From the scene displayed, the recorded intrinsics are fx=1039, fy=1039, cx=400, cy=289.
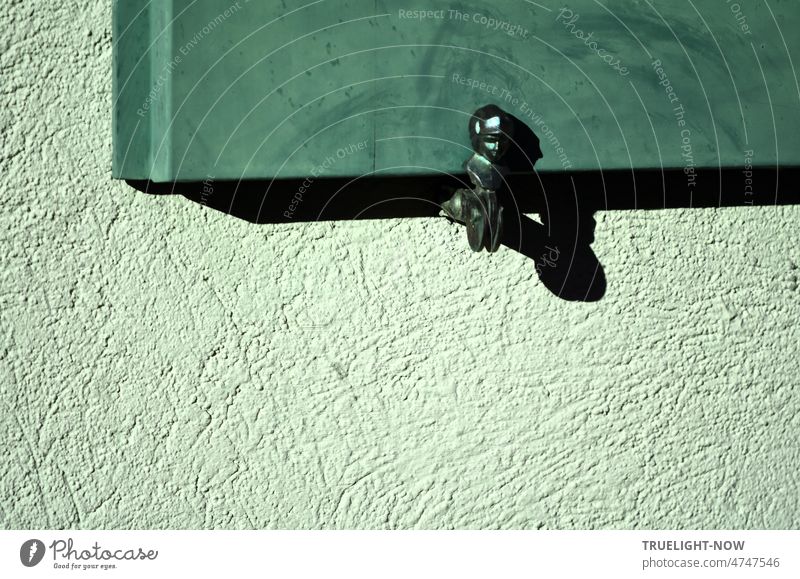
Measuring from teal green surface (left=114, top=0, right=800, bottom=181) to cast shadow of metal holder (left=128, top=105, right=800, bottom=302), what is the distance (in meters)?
0.06

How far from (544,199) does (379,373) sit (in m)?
0.39

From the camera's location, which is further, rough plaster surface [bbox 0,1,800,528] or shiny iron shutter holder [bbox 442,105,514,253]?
rough plaster surface [bbox 0,1,800,528]

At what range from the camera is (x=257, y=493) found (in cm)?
171

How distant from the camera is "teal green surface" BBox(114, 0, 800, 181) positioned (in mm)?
1532

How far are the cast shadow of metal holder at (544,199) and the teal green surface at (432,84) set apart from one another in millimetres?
64

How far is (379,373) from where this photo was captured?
1.70 m

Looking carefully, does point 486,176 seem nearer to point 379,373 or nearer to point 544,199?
point 544,199

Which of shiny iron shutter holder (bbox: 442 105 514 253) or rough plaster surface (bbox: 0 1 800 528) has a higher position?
shiny iron shutter holder (bbox: 442 105 514 253)

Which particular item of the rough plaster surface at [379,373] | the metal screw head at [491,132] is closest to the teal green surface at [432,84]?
the metal screw head at [491,132]

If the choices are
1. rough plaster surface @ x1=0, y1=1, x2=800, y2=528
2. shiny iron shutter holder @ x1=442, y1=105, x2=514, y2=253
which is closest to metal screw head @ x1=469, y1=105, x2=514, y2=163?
shiny iron shutter holder @ x1=442, y1=105, x2=514, y2=253

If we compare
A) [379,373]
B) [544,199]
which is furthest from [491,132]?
[379,373]

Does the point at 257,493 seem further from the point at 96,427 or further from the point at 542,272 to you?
the point at 542,272

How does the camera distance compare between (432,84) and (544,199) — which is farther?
(544,199)

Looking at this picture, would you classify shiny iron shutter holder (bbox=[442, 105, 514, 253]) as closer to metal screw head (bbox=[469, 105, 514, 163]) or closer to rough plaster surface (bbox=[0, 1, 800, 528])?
metal screw head (bbox=[469, 105, 514, 163])
